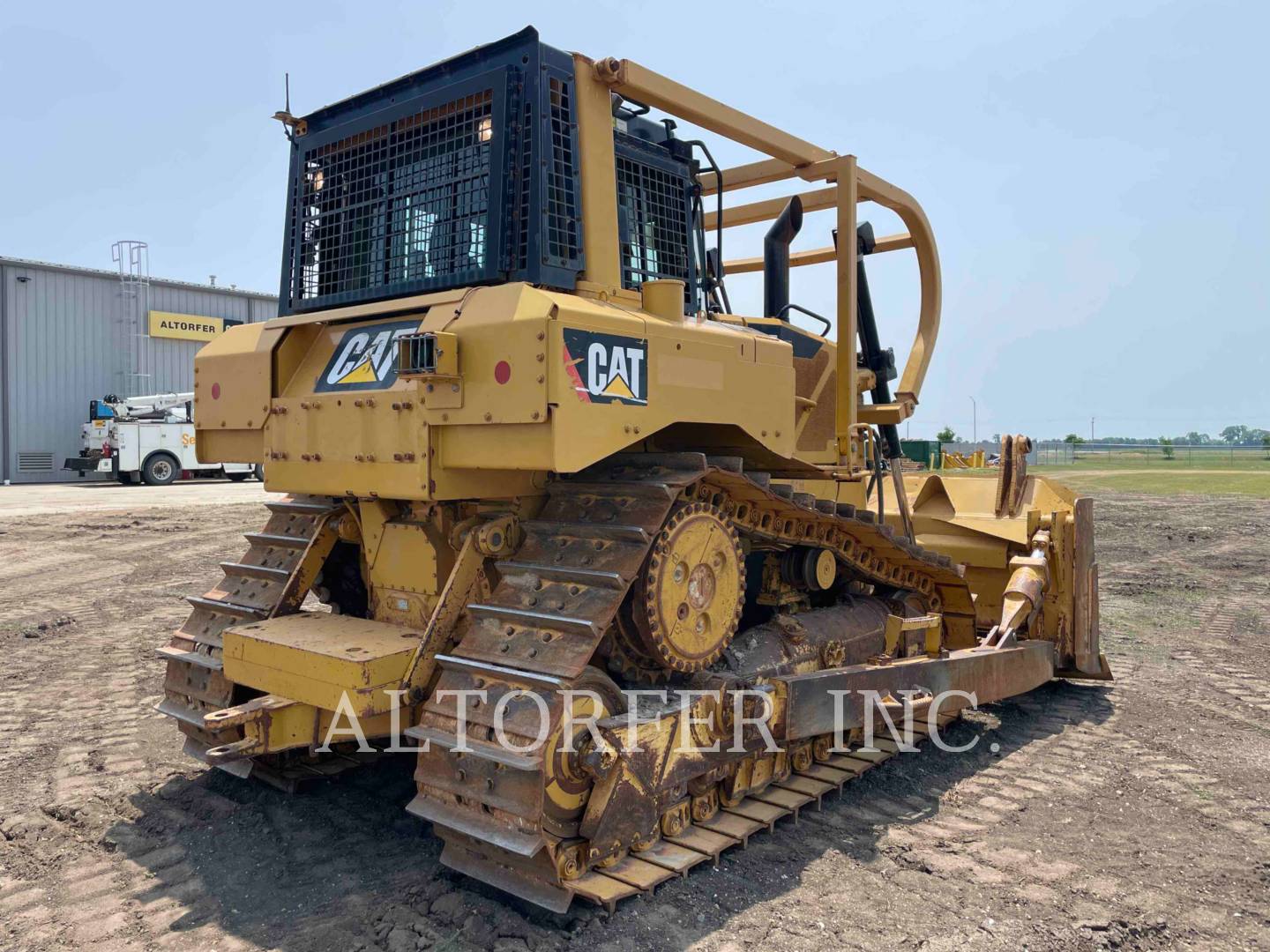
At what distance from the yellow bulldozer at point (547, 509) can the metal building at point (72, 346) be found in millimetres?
28176

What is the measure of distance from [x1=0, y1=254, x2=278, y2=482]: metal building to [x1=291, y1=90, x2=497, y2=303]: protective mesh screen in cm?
2824

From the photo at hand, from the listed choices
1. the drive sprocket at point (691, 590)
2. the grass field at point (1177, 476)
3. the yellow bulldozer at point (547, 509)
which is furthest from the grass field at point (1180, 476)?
the drive sprocket at point (691, 590)

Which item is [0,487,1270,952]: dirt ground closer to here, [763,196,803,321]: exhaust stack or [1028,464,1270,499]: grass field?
[763,196,803,321]: exhaust stack

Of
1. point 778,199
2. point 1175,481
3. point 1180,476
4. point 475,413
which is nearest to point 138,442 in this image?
point 778,199

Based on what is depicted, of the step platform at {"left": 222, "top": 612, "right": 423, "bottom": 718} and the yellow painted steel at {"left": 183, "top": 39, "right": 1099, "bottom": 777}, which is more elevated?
the yellow painted steel at {"left": 183, "top": 39, "right": 1099, "bottom": 777}

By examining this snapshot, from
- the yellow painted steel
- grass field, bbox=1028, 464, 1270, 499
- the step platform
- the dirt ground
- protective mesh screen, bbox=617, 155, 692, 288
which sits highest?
protective mesh screen, bbox=617, 155, 692, 288

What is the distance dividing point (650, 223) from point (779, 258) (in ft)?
4.91

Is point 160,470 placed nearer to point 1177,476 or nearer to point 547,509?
point 547,509

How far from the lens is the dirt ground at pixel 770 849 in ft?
11.6

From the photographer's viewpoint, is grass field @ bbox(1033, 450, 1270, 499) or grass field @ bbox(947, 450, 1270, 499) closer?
grass field @ bbox(947, 450, 1270, 499)

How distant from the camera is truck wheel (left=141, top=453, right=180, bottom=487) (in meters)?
26.1

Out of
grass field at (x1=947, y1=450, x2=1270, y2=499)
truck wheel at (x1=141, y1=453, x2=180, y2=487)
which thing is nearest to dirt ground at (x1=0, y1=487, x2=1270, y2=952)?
grass field at (x1=947, y1=450, x2=1270, y2=499)

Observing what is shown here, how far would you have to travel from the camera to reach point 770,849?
13.8 feet

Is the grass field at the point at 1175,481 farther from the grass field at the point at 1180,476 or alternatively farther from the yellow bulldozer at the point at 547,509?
the yellow bulldozer at the point at 547,509
